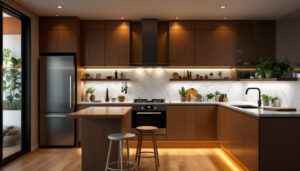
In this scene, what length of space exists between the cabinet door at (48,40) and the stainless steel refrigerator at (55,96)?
24 cm

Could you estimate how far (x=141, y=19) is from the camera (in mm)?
5742

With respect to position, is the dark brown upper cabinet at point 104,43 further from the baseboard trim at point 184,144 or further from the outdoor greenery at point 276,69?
the outdoor greenery at point 276,69

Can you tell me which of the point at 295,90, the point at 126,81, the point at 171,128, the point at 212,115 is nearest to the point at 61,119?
the point at 126,81

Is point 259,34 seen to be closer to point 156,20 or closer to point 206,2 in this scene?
point 206,2

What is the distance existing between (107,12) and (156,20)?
1110 millimetres

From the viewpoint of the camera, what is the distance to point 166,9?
4.99 meters

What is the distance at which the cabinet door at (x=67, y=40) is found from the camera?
5543mm

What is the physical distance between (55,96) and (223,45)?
12.4ft

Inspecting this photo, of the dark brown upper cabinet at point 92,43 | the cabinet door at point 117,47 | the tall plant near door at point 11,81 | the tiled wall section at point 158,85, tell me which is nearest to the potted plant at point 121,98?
the tiled wall section at point 158,85

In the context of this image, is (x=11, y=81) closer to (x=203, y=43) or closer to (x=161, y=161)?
(x=161, y=161)

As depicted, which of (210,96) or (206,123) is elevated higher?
(210,96)

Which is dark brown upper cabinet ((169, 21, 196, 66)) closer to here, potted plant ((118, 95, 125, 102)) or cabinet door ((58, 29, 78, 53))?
potted plant ((118, 95, 125, 102))

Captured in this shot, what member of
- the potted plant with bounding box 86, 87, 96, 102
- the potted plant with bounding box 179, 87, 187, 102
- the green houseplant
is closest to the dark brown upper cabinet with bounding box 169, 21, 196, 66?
the potted plant with bounding box 179, 87, 187, 102

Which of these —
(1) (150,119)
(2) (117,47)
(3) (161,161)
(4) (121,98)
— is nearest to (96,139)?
(3) (161,161)
